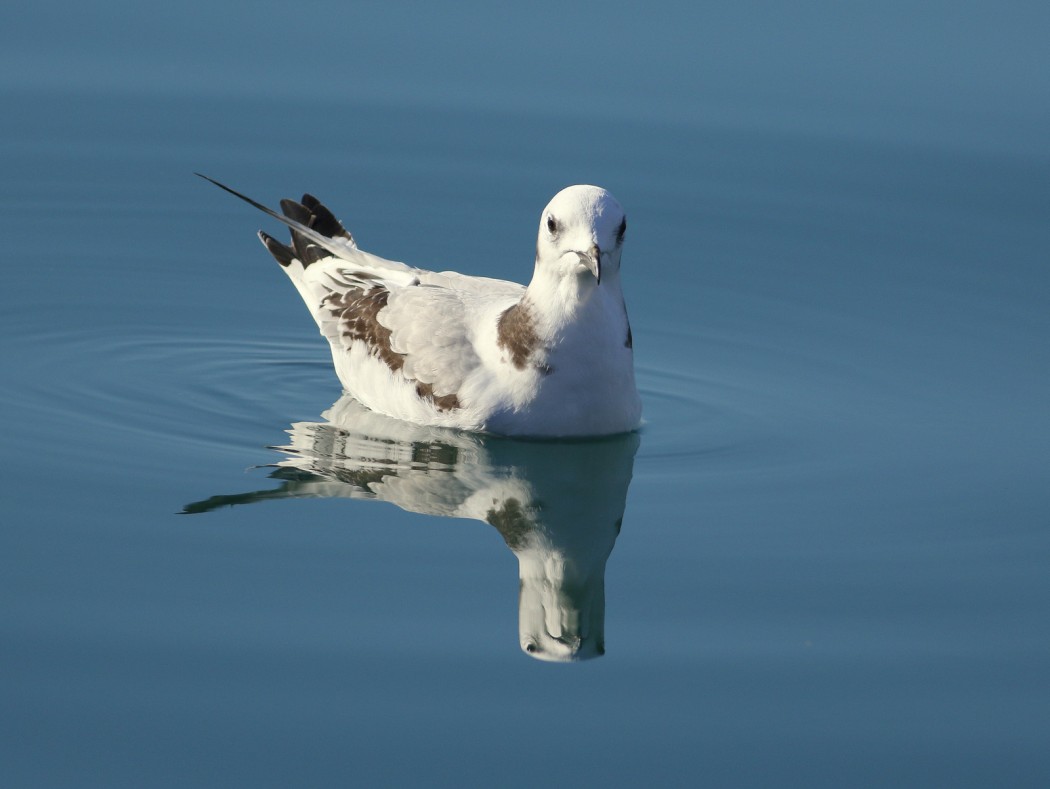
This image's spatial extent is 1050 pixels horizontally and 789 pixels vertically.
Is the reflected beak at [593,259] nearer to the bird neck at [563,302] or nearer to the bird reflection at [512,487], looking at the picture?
the bird neck at [563,302]

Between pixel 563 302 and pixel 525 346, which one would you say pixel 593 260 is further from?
pixel 525 346

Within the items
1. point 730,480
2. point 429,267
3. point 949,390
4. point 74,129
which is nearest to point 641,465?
point 730,480

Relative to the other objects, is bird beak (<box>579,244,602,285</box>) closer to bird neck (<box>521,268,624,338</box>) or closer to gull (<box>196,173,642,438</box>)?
gull (<box>196,173,642,438</box>)

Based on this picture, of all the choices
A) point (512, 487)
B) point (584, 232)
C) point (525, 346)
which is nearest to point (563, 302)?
point (525, 346)

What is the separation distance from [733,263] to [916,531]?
172 inches

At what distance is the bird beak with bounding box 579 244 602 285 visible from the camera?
10075mm

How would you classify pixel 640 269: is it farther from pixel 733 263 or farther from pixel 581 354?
pixel 581 354

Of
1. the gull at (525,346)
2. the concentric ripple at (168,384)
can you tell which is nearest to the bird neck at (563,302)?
the gull at (525,346)

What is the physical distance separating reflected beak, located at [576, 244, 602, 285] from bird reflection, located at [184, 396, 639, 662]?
43.4 inches

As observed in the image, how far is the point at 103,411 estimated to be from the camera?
11.1 metres

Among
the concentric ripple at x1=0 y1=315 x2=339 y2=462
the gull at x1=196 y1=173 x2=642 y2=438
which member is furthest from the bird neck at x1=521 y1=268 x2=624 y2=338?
the concentric ripple at x1=0 y1=315 x2=339 y2=462

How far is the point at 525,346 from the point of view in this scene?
35.3 ft

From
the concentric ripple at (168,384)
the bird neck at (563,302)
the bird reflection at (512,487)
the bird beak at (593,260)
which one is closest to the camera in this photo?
the bird reflection at (512,487)

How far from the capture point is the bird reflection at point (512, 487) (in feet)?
30.0
